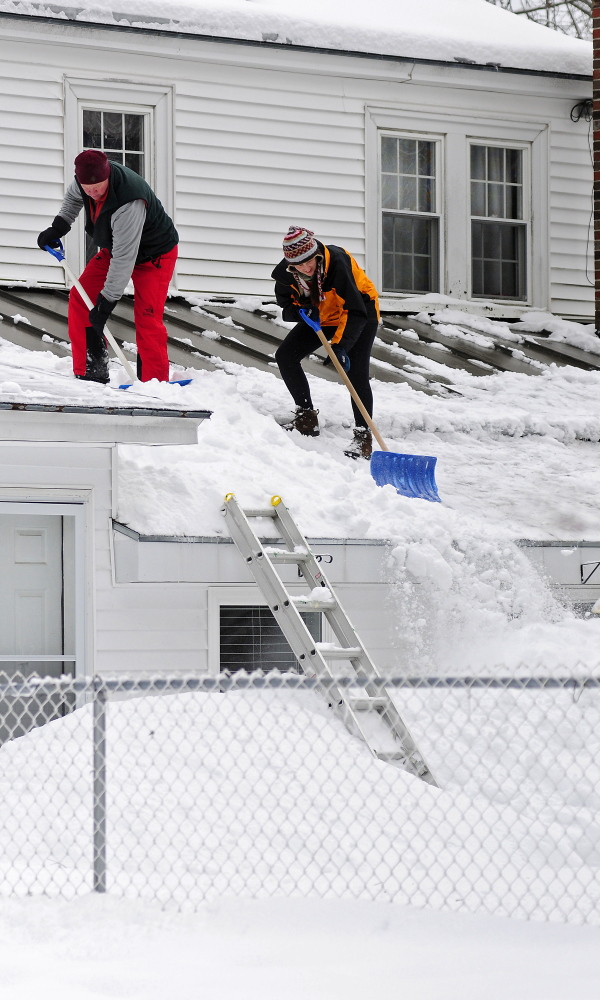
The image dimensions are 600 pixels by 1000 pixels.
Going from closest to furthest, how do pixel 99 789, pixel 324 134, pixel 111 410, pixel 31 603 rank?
1. pixel 99 789
2. pixel 111 410
3. pixel 31 603
4. pixel 324 134

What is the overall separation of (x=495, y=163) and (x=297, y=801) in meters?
8.87

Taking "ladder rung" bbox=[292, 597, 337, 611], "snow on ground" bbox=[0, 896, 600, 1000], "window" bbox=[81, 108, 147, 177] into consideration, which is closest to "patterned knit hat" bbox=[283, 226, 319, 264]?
"ladder rung" bbox=[292, 597, 337, 611]

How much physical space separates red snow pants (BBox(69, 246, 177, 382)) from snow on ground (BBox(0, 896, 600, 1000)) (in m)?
4.82

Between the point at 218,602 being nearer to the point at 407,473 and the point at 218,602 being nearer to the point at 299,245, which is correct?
the point at 407,473

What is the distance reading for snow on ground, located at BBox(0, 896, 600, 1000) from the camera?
425 cm

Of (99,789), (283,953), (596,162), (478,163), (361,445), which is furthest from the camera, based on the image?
(478,163)

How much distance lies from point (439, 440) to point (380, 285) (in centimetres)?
318

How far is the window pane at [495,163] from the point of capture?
13078 mm

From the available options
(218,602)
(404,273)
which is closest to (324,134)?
(404,273)

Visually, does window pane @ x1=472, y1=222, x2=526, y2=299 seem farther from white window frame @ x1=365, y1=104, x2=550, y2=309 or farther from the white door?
the white door

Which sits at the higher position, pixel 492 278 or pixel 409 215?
pixel 409 215

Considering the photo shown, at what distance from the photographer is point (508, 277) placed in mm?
13164

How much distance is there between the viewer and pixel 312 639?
697 centimetres

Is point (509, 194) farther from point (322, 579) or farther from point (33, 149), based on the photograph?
point (322, 579)
